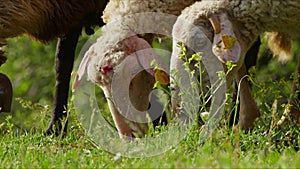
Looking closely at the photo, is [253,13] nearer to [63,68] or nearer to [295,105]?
[295,105]

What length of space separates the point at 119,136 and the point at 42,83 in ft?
22.7

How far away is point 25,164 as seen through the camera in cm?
461

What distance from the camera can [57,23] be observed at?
22.9 ft

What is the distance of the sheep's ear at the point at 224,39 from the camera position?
528 centimetres

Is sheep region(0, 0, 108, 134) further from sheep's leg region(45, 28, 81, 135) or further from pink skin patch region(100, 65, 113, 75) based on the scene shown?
pink skin patch region(100, 65, 113, 75)

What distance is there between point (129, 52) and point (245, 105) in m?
1.05

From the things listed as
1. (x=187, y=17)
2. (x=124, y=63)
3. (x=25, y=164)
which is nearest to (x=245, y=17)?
(x=187, y=17)

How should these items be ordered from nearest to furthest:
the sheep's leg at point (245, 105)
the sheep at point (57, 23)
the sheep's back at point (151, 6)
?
the sheep's back at point (151, 6)
the sheep's leg at point (245, 105)
the sheep at point (57, 23)

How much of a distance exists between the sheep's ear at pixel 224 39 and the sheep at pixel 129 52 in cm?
48

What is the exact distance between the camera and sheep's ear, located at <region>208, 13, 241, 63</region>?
528cm

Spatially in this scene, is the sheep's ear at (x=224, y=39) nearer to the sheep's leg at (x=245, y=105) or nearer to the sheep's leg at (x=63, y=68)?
the sheep's leg at (x=245, y=105)

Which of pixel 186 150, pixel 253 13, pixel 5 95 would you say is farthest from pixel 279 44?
pixel 186 150

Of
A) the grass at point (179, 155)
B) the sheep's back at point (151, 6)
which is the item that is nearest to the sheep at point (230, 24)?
the grass at point (179, 155)

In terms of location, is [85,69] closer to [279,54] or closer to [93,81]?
[93,81]
